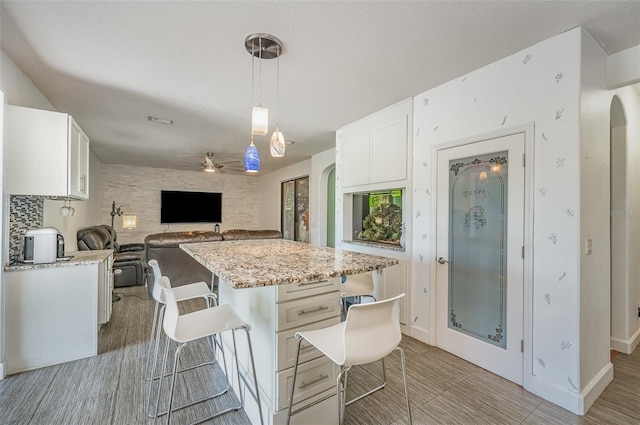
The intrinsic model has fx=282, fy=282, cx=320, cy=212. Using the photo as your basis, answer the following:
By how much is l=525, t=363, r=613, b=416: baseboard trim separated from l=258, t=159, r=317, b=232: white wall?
4420mm

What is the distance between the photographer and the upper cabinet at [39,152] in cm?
224

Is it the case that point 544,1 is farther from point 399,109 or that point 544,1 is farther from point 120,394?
point 120,394

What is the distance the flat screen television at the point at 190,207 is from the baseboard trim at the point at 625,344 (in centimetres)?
815

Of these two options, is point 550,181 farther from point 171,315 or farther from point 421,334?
point 171,315

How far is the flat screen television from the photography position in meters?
7.65

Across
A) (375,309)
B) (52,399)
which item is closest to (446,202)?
(375,309)

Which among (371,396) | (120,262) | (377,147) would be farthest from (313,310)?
(120,262)

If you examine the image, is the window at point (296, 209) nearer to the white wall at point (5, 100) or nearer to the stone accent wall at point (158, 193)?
the stone accent wall at point (158, 193)

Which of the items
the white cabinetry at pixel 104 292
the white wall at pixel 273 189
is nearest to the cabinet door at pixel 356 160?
the white wall at pixel 273 189

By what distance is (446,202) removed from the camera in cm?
260

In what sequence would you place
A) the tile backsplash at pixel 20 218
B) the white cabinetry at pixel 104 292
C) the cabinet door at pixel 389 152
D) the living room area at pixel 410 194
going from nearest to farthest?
the living room area at pixel 410 194 < the tile backsplash at pixel 20 218 < the white cabinetry at pixel 104 292 < the cabinet door at pixel 389 152

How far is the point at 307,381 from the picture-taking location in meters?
1.63

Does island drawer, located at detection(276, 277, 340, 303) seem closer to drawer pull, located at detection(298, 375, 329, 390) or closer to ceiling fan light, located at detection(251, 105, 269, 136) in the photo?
drawer pull, located at detection(298, 375, 329, 390)

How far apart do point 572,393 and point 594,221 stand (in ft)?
3.82
